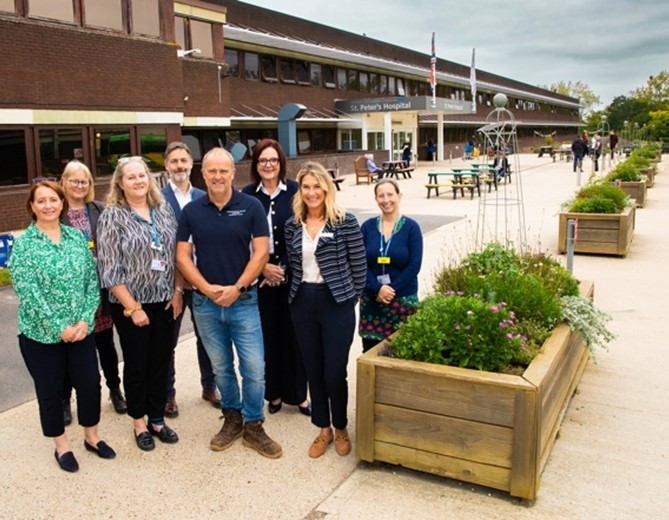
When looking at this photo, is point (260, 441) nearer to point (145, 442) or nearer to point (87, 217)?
point (145, 442)

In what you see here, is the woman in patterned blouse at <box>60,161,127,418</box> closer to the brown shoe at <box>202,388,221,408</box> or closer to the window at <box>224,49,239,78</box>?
the brown shoe at <box>202,388,221,408</box>

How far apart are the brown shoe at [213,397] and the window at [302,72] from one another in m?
30.3

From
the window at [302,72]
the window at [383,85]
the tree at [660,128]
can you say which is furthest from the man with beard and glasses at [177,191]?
the tree at [660,128]

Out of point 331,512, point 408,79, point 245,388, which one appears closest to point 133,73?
point 245,388

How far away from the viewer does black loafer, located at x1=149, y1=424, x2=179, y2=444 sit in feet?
14.5

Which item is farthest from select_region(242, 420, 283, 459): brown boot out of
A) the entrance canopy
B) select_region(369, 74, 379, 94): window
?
select_region(369, 74, 379, 94): window

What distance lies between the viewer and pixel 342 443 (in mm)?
4234

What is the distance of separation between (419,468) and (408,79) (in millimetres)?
45778

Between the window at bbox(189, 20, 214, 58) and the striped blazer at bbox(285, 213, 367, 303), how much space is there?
1940cm

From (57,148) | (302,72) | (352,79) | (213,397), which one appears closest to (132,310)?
(213,397)

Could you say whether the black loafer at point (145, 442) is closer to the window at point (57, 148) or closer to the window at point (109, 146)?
the window at point (57, 148)

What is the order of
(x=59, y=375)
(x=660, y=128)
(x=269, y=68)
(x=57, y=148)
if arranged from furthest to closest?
(x=660, y=128), (x=269, y=68), (x=57, y=148), (x=59, y=375)

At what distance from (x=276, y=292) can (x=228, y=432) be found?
0.99 metres

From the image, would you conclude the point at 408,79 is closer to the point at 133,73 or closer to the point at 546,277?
the point at 133,73
